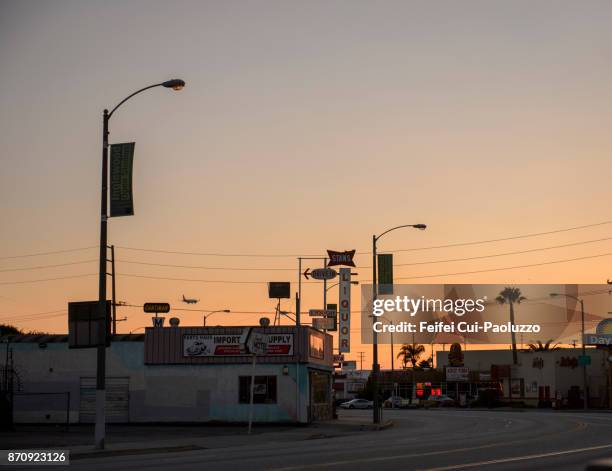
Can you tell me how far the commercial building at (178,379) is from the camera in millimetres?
51156

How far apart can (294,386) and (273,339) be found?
9.52 feet

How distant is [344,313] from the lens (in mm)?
77875

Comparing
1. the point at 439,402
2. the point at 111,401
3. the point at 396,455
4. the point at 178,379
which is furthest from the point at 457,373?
the point at 396,455

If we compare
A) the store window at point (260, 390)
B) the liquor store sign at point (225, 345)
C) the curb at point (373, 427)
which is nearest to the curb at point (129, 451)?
the curb at point (373, 427)

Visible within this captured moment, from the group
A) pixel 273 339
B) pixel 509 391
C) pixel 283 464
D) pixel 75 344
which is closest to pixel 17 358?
pixel 273 339

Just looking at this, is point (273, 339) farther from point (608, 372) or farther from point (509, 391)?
point (509, 391)

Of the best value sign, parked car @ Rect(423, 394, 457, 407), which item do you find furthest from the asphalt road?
the best value sign

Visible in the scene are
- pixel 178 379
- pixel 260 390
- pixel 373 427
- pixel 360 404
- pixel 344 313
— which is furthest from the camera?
pixel 360 404

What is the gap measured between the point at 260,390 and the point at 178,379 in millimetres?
4788

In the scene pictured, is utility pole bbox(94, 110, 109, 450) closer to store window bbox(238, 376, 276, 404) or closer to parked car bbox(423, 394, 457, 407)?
store window bbox(238, 376, 276, 404)

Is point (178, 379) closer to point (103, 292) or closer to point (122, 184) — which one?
point (103, 292)

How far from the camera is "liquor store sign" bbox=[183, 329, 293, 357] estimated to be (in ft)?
169

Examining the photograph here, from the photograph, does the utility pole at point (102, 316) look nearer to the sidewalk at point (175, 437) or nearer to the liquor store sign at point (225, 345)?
the sidewalk at point (175, 437)

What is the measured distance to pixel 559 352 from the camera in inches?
4065
